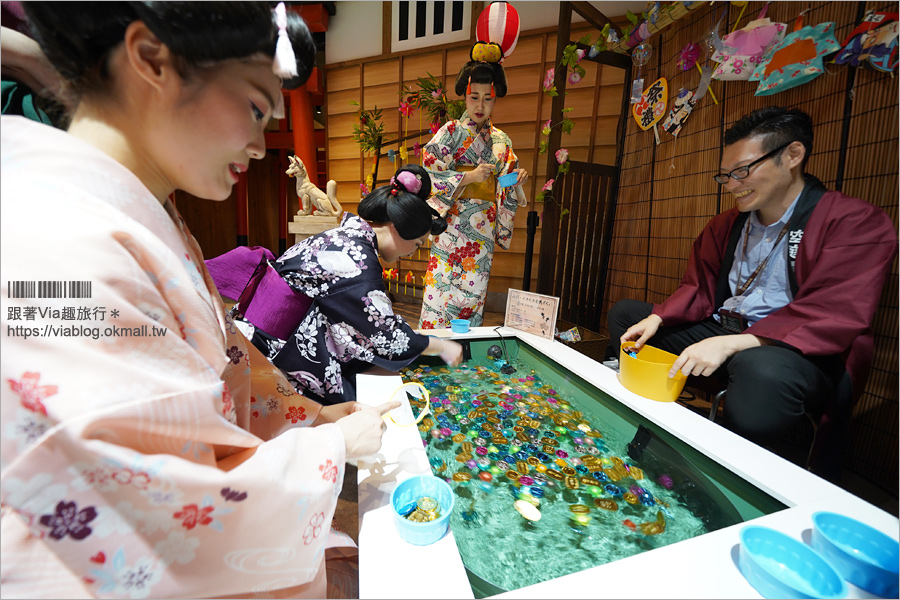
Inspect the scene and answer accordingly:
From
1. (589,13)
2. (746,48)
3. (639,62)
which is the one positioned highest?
(589,13)

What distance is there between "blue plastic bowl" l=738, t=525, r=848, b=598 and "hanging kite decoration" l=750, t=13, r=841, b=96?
260 cm

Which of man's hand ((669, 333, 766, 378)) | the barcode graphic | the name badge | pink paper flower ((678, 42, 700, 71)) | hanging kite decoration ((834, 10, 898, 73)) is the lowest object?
man's hand ((669, 333, 766, 378))

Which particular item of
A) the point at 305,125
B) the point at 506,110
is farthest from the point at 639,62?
the point at 305,125

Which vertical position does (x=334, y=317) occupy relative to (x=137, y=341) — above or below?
below

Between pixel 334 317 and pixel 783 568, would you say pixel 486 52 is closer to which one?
pixel 334 317

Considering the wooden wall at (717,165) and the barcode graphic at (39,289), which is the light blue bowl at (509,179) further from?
the barcode graphic at (39,289)

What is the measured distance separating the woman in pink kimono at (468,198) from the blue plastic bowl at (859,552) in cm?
258

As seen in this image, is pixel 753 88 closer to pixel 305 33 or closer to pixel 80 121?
pixel 305 33

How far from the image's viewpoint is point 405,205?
1.75 metres

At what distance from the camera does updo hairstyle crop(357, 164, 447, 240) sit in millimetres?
1753

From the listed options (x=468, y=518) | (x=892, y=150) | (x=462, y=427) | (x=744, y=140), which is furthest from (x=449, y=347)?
(x=892, y=150)

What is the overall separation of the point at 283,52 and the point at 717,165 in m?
3.14

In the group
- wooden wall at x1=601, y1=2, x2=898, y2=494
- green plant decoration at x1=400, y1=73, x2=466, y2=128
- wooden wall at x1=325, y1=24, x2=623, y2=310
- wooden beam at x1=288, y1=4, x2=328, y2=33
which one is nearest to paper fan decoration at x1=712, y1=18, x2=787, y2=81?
wooden wall at x1=601, y1=2, x2=898, y2=494

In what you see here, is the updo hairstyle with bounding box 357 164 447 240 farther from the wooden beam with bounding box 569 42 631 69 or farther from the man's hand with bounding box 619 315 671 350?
the wooden beam with bounding box 569 42 631 69
